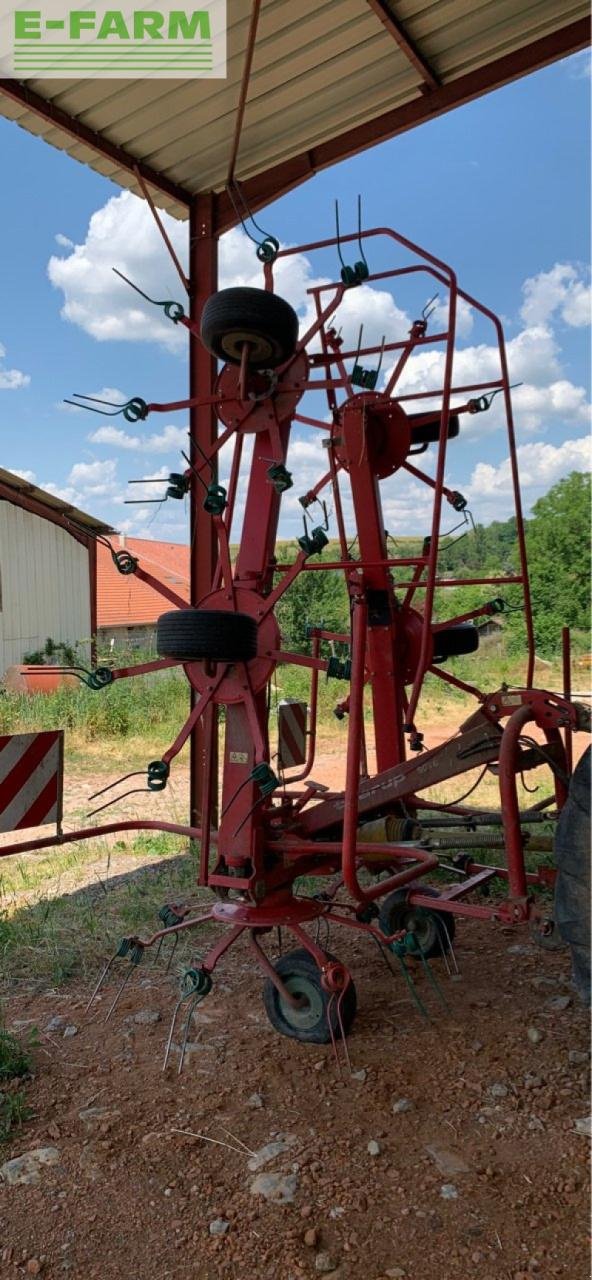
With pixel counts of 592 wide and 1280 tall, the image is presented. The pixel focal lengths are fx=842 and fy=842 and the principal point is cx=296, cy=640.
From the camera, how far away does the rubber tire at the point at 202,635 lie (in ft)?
Result: 9.94

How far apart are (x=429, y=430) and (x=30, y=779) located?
2850 millimetres

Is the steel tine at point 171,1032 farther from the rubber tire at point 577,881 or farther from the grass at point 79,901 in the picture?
the rubber tire at point 577,881

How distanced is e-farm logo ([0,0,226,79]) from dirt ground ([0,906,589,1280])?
15.5ft

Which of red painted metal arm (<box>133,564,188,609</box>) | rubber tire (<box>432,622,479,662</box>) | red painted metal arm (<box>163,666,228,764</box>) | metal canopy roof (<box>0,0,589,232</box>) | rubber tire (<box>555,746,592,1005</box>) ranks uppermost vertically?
metal canopy roof (<box>0,0,589,232</box>)

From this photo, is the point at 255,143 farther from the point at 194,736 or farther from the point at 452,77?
the point at 194,736

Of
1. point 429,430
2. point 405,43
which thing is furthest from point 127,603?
point 405,43

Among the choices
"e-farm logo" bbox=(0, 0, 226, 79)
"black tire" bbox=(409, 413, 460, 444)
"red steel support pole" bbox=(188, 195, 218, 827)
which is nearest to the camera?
"e-farm logo" bbox=(0, 0, 226, 79)

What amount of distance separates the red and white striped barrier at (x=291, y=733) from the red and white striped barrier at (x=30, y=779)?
48.8 inches

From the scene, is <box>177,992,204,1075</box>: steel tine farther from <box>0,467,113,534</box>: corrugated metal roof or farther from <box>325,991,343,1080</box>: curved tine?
<box>0,467,113,534</box>: corrugated metal roof

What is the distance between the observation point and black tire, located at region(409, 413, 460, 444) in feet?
15.5

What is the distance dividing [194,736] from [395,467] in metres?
2.09

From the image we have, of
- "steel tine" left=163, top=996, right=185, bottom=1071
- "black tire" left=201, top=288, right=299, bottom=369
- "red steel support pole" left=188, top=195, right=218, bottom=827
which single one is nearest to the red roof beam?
"red steel support pole" left=188, top=195, right=218, bottom=827

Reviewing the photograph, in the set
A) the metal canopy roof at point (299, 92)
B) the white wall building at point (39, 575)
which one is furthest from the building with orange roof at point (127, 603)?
the metal canopy roof at point (299, 92)

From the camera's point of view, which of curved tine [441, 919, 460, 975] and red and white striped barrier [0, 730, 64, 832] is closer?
red and white striped barrier [0, 730, 64, 832]
